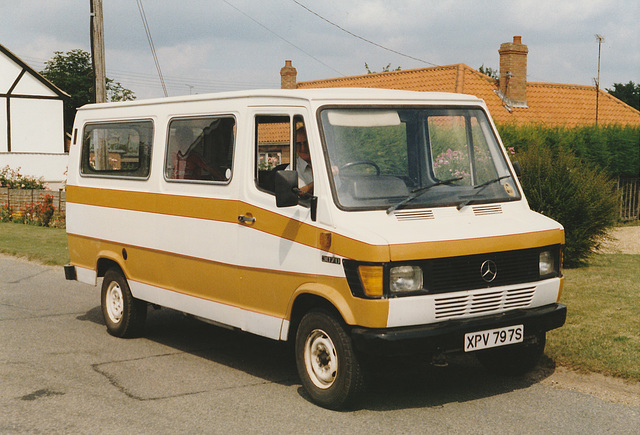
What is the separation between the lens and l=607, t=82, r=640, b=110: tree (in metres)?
70.7

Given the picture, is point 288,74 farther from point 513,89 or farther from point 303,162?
point 303,162

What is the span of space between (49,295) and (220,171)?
560cm

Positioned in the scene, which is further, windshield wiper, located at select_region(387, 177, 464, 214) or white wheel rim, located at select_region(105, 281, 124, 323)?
white wheel rim, located at select_region(105, 281, 124, 323)

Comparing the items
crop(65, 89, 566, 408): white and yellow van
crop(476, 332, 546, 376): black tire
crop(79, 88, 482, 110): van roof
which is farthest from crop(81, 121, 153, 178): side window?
crop(476, 332, 546, 376): black tire

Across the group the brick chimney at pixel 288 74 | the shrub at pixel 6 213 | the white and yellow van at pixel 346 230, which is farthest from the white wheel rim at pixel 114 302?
the brick chimney at pixel 288 74

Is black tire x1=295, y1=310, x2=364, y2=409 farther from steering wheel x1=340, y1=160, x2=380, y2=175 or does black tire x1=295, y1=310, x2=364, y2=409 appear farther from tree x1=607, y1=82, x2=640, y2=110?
tree x1=607, y1=82, x2=640, y2=110

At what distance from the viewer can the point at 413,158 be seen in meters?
6.57

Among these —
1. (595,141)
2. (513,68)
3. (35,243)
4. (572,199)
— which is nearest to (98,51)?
(35,243)

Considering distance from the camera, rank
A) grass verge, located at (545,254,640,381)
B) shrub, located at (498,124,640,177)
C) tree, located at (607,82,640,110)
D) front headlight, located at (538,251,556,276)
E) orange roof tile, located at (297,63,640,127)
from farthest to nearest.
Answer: tree, located at (607,82,640,110) → orange roof tile, located at (297,63,640,127) → shrub, located at (498,124,640,177) → grass verge, located at (545,254,640,381) → front headlight, located at (538,251,556,276)

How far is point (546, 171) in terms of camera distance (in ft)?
42.9

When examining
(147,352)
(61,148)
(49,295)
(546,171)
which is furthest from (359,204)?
(61,148)

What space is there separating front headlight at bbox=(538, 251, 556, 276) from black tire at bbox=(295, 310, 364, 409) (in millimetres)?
1706

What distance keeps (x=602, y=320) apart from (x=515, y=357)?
7.55 ft

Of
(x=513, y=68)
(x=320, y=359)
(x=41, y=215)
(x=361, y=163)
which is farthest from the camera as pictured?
(x=513, y=68)
